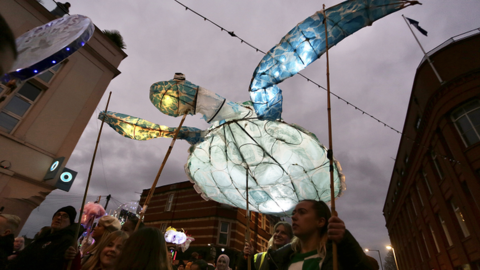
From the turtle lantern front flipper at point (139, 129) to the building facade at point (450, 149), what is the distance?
804 centimetres

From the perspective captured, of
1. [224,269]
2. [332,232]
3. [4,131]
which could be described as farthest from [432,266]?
[4,131]

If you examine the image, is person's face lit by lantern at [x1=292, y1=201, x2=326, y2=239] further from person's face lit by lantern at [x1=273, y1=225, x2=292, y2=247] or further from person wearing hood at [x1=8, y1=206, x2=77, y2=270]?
person wearing hood at [x1=8, y1=206, x2=77, y2=270]

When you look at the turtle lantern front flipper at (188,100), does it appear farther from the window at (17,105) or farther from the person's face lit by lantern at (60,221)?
the window at (17,105)

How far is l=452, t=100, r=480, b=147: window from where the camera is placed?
34.4 ft

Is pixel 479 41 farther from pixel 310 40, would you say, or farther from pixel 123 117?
pixel 123 117

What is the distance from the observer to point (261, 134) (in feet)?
12.0

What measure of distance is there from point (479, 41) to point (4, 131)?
20.2 metres

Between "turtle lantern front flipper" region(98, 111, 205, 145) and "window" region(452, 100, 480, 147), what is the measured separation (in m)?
13.7

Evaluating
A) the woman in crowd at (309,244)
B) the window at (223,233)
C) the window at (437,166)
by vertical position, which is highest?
the window at (437,166)

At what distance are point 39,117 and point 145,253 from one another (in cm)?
834

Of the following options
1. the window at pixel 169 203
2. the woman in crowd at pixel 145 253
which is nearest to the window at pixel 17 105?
the woman in crowd at pixel 145 253

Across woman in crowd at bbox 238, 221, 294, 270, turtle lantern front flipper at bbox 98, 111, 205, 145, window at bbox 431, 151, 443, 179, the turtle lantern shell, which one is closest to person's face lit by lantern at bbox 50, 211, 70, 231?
turtle lantern front flipper at bbox 98, 111, 205, 145

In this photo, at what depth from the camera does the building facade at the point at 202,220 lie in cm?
1722

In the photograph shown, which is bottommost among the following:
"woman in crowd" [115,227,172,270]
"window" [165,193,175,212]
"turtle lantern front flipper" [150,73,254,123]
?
"woman in crowd" [115,227,172,270]
